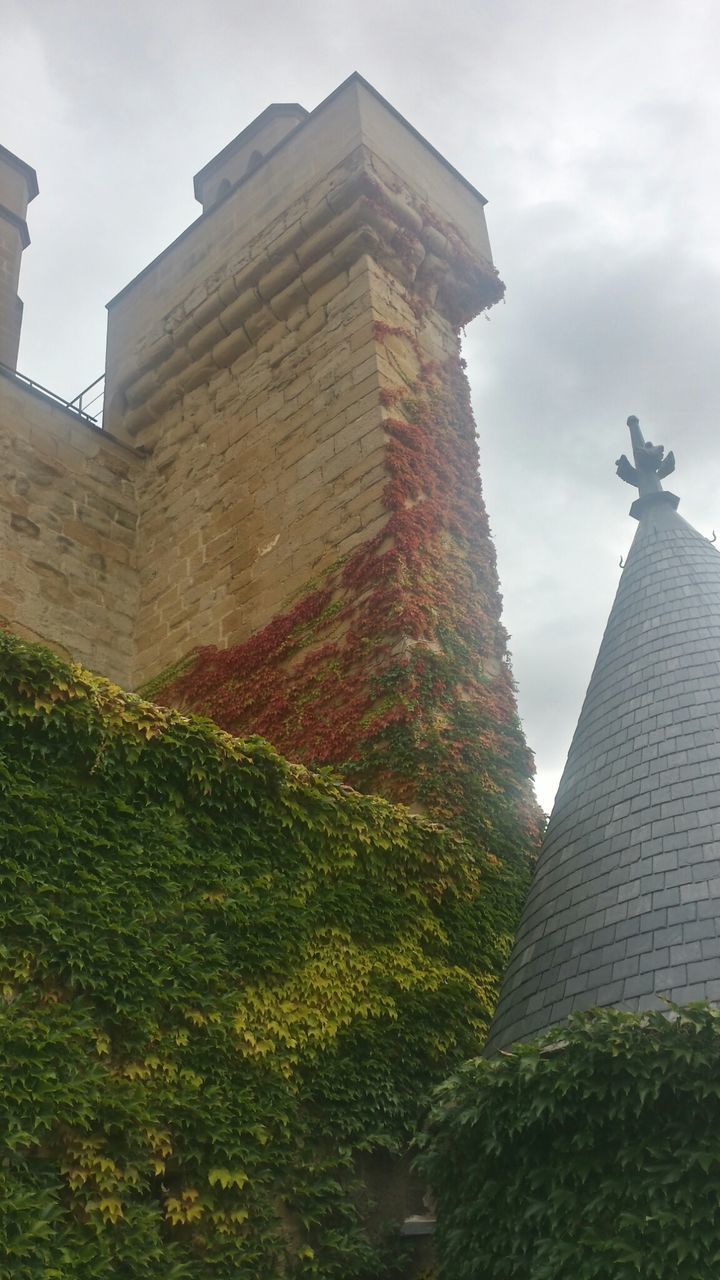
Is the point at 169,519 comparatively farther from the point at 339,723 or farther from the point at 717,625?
the point at 717,625

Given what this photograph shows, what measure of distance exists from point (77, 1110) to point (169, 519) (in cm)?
667

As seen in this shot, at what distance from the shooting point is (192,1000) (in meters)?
4.52

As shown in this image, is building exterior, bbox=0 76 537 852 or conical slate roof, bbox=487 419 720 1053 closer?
conical slate roof, bbox=487 419 720 1053

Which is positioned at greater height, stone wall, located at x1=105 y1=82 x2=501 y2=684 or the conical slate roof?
stone wall, located at x1=105 y1=82 x2=501 y2=684

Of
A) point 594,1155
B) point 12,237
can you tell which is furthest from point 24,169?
point 594,1155

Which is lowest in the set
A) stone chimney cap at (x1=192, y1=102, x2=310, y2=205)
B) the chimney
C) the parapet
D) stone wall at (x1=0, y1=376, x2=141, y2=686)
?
stone wall at (x1=0, y1=376, x2=141, y2=686)

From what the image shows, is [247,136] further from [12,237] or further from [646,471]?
[646,471]

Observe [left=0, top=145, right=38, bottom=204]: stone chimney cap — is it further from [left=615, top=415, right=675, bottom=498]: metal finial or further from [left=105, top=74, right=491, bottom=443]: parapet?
[left=615, top=415, right=675, bottom=498]: metal finial

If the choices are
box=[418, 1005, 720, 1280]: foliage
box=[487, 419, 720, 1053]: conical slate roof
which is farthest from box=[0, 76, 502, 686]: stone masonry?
box=[418, 1005, 720, 1280]: foliage

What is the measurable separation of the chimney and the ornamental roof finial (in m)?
5.73

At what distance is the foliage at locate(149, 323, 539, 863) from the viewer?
680cm

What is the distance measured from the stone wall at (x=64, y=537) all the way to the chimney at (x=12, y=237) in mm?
1159

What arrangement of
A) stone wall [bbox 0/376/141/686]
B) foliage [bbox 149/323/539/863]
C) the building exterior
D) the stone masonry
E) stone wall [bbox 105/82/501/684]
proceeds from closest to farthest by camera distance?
foliage [bbox 149/323/539/863] < the building exterior < stone wall [bbox 105/82/501/684] < the stone masonry < stone wall [bbox 0/376/141/686]

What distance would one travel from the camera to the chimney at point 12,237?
10.9 m
